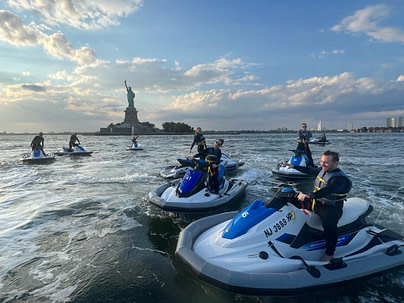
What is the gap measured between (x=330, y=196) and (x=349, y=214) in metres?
1.04

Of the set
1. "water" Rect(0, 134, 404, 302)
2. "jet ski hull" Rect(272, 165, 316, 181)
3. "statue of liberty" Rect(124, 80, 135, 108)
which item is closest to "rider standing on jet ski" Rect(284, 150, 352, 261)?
"water" Rect(0, 134, 404, 302)

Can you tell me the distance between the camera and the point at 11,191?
9.66 metres

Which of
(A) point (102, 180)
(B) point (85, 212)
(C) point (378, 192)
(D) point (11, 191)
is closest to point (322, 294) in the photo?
(B) point (85, 212)

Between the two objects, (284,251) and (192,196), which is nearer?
(284,251)

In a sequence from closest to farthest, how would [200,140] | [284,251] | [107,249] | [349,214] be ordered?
1. [284,251]
2. [349,214]
3. [107,249]
4. [200,140]

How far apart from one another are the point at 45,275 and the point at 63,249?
0.91 metres

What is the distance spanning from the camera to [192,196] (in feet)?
21.0

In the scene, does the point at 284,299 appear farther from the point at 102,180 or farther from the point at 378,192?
the point at 102,180

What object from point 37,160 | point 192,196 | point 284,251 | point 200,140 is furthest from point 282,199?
point 37,160

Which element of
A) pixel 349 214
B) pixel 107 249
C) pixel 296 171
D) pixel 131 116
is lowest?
pixel 107 249

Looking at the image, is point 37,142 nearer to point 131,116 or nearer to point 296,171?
point 296,171

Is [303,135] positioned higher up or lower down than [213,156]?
higher up

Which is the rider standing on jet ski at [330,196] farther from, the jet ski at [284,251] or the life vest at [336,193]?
the jet ski at [284,251]

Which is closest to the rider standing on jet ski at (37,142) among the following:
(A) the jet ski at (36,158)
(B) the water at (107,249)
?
(A) the jet ski at (36,158)
